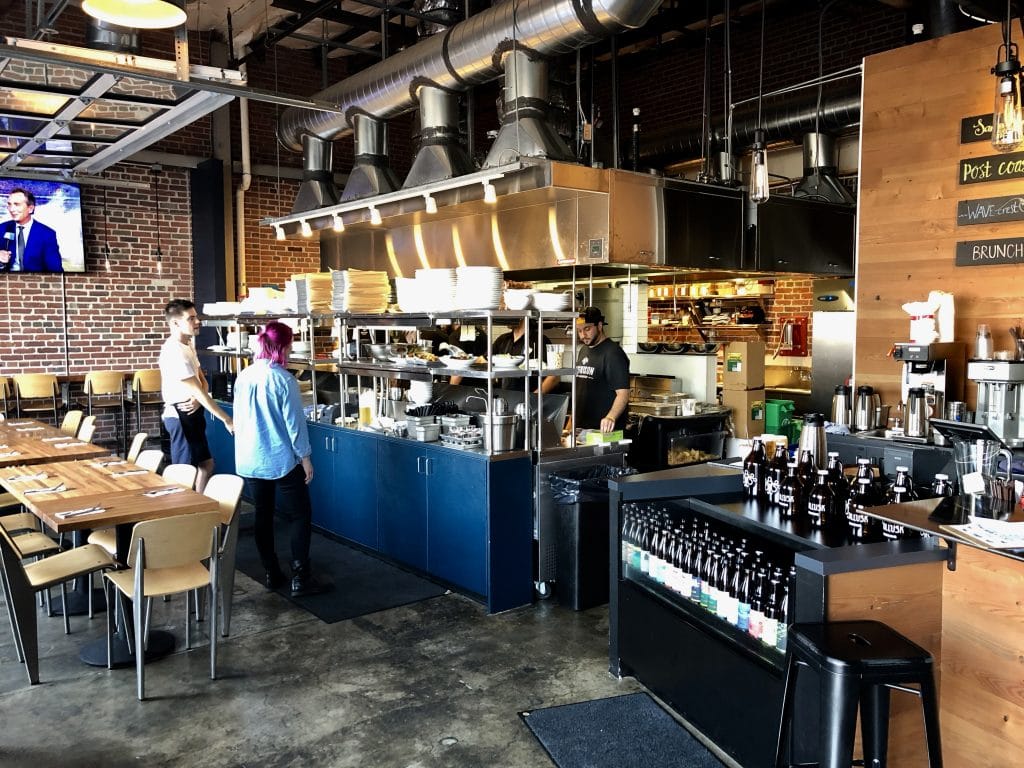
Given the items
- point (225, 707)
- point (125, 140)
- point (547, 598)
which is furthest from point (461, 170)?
point (225, 707)

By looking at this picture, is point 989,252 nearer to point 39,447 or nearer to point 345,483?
point 345,483

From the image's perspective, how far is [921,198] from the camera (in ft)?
16.0

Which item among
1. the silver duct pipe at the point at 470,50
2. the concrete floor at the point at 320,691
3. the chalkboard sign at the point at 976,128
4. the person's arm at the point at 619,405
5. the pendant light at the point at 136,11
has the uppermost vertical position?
the silver duct pipe at the point at 470,50

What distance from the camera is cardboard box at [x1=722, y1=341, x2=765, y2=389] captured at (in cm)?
766

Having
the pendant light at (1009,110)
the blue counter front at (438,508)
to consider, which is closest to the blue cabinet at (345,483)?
the blue counter front at (438,508)

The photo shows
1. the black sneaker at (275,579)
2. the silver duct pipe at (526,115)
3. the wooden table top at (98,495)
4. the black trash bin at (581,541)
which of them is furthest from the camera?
the silver duct pipe at (526,115)

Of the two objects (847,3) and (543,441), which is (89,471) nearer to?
(543,441)

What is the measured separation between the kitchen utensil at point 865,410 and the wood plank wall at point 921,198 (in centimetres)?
42

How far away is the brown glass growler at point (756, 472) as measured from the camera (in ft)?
10.8

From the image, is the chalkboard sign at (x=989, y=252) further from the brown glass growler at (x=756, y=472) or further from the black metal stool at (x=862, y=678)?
the black metal stool at (x=862, y=678)

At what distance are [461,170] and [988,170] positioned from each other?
3.81 m

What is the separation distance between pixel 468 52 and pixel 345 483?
3356 millimetres

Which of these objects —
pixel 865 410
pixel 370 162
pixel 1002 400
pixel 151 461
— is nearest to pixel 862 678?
pixel 1002 400

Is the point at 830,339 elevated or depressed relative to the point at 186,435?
elevated
